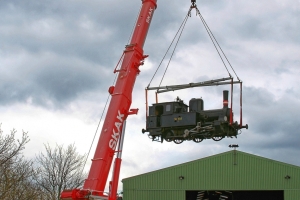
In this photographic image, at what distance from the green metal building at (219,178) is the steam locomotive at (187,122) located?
32.1 feet

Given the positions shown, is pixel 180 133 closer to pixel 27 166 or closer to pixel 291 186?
pixel 27 166

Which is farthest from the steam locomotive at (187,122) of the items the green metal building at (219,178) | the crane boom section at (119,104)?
the green metal building at (219,178)

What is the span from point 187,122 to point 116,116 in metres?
8.82

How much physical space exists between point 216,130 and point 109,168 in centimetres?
901

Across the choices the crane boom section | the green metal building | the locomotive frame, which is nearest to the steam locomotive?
the locomotive frame

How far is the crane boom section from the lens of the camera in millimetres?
13188

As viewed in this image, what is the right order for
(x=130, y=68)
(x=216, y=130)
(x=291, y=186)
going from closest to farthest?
1. (x=130, y=68)
2. (x=216, y=130)
3. (x=291, y=186)

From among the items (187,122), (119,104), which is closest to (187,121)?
(187,122)

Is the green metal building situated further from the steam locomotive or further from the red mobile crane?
the red mobile crane

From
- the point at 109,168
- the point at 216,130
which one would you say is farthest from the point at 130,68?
the point at 216,130

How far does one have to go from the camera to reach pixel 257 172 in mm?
31203

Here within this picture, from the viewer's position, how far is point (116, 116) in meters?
13.9

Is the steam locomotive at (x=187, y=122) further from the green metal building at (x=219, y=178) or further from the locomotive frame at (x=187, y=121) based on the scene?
the green metal building at (x=219, y=178)

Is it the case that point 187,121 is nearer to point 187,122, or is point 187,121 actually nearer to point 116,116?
point 187,122
